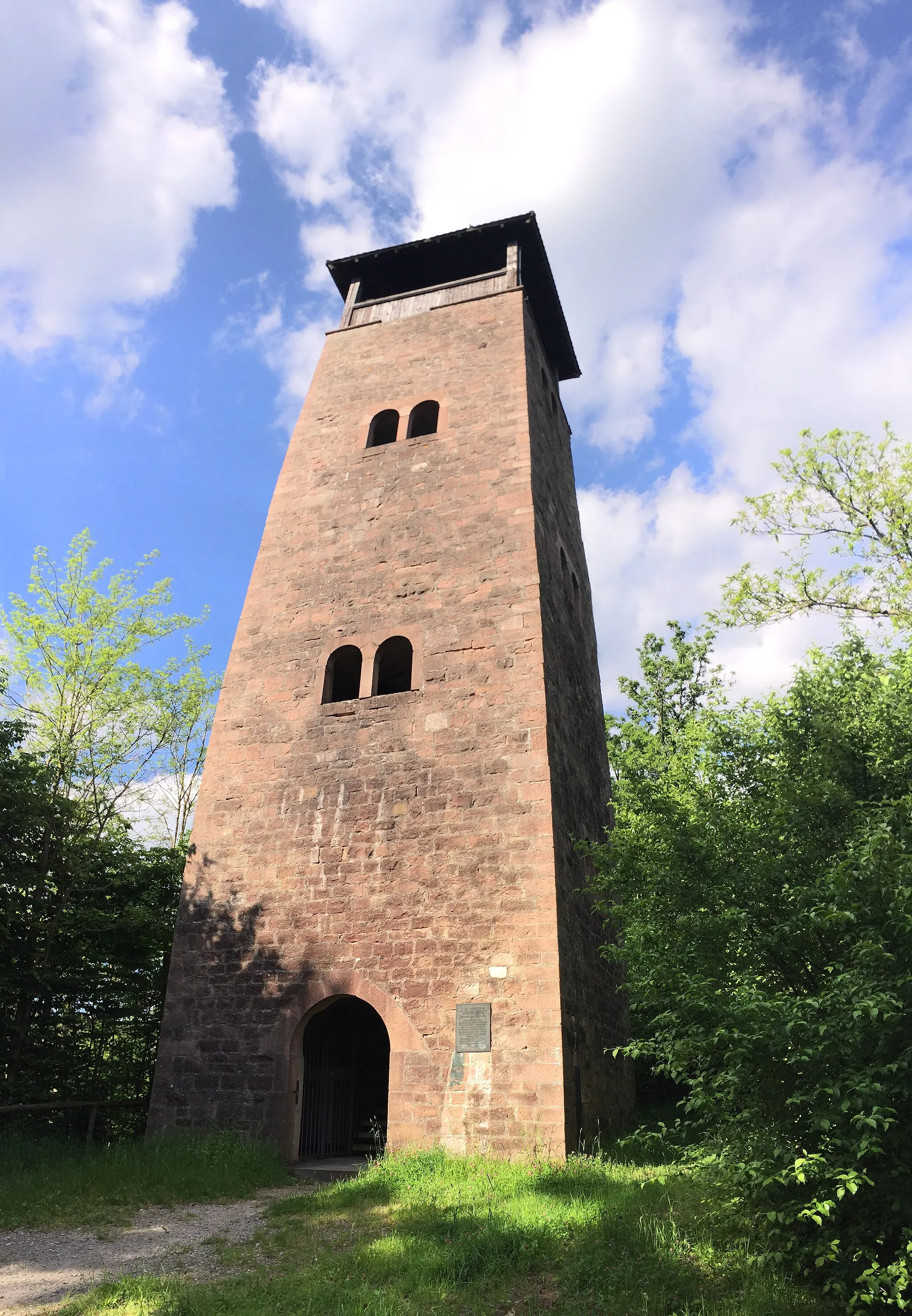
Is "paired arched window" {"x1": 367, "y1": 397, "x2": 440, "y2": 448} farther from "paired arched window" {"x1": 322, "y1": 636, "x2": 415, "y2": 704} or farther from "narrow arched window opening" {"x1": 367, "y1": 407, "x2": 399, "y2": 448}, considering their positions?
"paired arched window" {"x1": 322, "y1": 636, "x2": 415, "y2": 704}

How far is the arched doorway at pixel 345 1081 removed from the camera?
37.8 ft

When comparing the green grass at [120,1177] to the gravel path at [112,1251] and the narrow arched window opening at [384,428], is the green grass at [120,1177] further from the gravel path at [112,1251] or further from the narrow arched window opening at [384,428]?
the narrow arched window opening at [384,428]

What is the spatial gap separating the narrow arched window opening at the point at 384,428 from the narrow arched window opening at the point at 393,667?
12.5ft

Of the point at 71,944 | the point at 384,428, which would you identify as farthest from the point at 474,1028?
the point at 384,428

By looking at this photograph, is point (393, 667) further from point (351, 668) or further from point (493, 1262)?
point (493, 1262)

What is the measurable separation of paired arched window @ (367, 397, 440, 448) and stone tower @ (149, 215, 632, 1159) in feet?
0.17

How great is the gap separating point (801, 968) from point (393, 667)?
8918mm

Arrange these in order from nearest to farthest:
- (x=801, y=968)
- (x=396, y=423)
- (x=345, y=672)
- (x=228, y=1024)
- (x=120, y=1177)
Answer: (x=801, y=968)
(x=120, y=1177)
(x=228, y=1024)
(x=345, y=672)
(x=396, y=423)

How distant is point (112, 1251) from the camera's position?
6520 millimetres

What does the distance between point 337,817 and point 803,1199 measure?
670 cm

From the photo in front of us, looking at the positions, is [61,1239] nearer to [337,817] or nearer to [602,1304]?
[602,1304]

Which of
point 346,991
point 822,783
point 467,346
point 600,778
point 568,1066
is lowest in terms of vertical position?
point 568,1066

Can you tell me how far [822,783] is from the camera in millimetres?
6820

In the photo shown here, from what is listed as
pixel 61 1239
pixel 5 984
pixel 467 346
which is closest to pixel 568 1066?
pixel 61 1239
